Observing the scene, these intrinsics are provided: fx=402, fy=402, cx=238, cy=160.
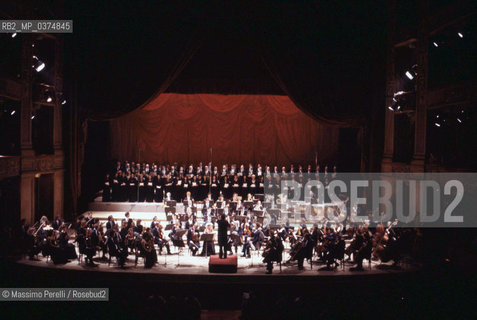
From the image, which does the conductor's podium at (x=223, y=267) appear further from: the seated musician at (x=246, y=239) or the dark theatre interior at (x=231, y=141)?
the seated musician at (x=246, y=239)

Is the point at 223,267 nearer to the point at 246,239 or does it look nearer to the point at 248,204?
the point at 246,239

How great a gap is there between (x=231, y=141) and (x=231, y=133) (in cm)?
38

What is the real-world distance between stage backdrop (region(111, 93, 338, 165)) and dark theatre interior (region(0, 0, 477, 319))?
67 millimetres

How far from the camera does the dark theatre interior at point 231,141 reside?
379 inches

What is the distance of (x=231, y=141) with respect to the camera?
18906 mm

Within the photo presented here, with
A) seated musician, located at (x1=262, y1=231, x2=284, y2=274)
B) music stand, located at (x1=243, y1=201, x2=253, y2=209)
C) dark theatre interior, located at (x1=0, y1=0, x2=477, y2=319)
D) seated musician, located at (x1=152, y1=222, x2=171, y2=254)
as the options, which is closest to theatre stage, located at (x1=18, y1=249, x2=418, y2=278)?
dark theatre interior, located at (x1=0, y1=0, x2=477, y2=319)

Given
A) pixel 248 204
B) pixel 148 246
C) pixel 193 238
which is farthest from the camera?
pixel 248 204

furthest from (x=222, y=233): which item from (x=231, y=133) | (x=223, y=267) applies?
(x=231, y=133)

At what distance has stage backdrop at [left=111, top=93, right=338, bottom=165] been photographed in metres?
18.7

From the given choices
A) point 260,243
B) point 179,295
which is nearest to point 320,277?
point 260,243

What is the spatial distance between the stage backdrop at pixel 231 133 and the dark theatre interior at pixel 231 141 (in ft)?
0.22

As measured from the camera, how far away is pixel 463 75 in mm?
11625

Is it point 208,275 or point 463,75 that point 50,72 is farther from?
point 463,75

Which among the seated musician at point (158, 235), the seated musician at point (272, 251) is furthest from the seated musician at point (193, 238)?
the seated musician at point (272, 251)
